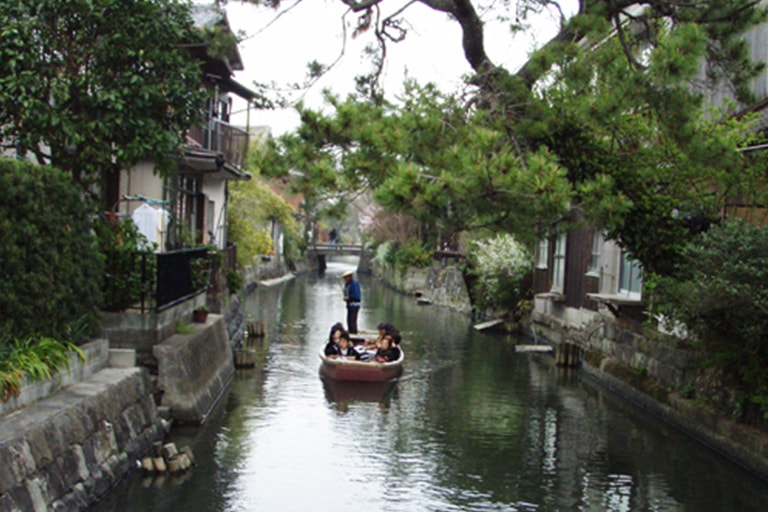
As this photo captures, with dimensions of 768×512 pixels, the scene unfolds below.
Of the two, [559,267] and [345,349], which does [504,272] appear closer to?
[559,267]

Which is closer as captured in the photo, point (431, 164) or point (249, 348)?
point (431, 164)

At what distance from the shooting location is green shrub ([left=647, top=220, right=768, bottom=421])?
10492mm

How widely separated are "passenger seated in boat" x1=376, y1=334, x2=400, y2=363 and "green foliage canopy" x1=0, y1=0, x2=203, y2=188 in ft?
22.6

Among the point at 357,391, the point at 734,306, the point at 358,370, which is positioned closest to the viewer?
the point at 734,306

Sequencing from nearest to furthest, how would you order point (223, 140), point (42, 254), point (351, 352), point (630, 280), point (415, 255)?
point (42, 254), point (351, 352), point (630, 280), point (223, 140), point (415, 255)

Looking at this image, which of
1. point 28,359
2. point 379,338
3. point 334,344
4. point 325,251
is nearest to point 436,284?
point 379,338

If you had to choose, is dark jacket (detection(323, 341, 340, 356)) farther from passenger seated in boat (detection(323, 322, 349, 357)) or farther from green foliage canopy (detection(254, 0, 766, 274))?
green foliage canopy (detection(254, 0, 766, 274))

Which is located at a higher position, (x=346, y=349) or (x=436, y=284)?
(x=436, y=284)

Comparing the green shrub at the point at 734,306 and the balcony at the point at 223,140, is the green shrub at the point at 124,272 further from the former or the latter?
the balcony at the point at 223,140

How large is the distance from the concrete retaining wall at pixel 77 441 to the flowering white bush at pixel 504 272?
1953cm

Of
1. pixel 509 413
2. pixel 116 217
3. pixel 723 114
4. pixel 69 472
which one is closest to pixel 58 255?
pixel 69 472

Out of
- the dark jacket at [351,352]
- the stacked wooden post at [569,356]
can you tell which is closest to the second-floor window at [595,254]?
the stacked wooden post at [569,356]

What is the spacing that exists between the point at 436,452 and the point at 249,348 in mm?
10043

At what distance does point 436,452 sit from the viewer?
12.2 meters
